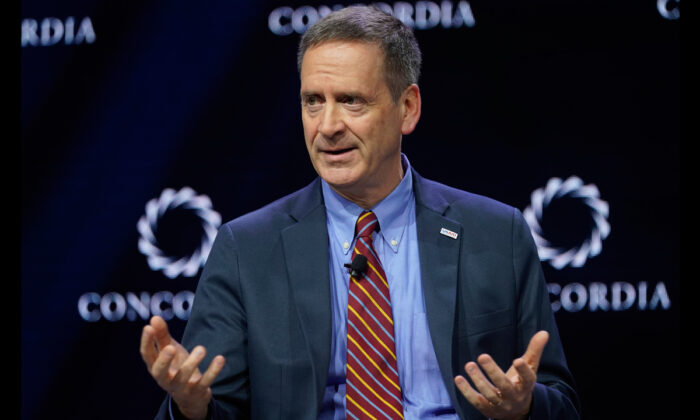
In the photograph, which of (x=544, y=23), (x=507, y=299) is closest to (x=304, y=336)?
(x=507, y=299)

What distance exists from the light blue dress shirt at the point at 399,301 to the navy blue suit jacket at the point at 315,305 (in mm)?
38

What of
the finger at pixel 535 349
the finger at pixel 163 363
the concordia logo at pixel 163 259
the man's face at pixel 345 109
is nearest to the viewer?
the finger at pixel 163 363

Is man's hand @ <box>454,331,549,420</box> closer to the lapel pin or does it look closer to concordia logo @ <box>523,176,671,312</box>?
the lapel pin

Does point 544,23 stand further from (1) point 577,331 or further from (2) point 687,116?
(1) point 577,331

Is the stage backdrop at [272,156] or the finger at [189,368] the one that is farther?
the stage backdrop at [272,156]

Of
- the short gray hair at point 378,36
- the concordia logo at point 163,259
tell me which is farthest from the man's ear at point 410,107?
the concordia logo at point 163,259

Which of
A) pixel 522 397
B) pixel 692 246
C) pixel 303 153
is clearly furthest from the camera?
pixel 303 153

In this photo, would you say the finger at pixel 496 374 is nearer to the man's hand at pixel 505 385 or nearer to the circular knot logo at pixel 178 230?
the man's hand at pixel 505 385

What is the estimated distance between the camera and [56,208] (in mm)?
3090

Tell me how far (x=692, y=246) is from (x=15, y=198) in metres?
2.38

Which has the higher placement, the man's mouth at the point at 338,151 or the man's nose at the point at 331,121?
the man's nose at the point at 331,121

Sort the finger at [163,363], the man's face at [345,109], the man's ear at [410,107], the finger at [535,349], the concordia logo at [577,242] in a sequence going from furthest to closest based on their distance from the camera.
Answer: the concordia logo at [577,242], the man's ear at [410,107], the man's face at [345,109], the finger at [535,349], the finger at [163,363]

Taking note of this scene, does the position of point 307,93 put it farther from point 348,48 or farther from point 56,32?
point 56,32

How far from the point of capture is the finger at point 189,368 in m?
1.83
